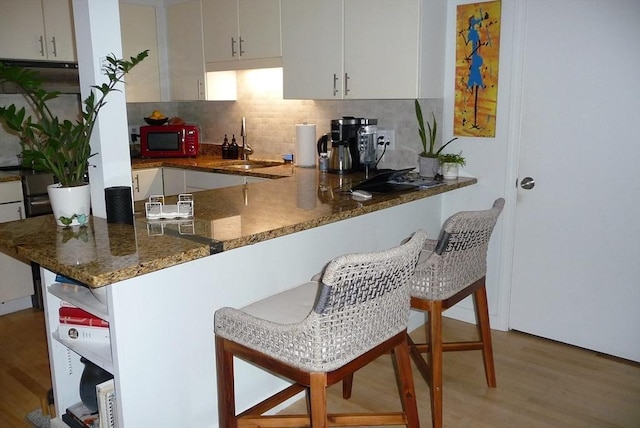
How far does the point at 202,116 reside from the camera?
4820 millimetres

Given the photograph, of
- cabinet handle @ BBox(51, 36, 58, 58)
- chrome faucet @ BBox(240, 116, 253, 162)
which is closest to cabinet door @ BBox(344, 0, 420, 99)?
chrome faucet @ BBox(240, 116, 253, 162)

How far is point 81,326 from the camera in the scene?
1.94 metres

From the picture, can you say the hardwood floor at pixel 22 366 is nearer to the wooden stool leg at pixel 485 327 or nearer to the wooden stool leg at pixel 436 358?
the wooden stool leg at pixel 436 358

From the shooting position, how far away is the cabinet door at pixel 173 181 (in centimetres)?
418

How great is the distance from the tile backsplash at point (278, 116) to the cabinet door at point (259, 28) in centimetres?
44

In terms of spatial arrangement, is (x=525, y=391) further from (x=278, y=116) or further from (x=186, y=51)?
(x=186, y=51)

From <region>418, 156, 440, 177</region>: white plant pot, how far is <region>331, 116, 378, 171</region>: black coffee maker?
13.8 inches

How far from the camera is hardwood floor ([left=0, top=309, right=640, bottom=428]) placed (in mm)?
2402

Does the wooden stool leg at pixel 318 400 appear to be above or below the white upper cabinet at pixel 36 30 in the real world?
below

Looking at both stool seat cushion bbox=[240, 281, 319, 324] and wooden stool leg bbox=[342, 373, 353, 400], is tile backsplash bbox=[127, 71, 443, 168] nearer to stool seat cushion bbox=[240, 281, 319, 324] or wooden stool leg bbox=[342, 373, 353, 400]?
wooden stool leg bbox=[342, 373, 353, 400]

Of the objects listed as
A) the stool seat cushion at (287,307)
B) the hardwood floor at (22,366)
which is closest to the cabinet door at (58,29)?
the hardwood floor at (22,366)

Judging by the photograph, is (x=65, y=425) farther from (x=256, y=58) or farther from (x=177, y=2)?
(x=177, y=2)

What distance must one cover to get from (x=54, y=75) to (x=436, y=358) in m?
3.25

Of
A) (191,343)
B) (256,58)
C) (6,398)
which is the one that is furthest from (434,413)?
(256,58)
